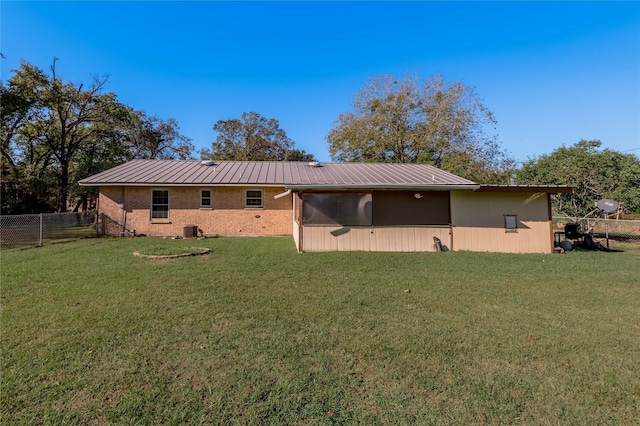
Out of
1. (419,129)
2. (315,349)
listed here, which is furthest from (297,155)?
(315,349)

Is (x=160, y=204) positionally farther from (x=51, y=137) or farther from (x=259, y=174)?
(x=51, y=137)

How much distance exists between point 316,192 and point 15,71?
2430cm

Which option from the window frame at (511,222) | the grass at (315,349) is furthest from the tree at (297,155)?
the grass at (315,349)

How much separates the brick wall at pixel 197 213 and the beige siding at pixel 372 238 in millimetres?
4704

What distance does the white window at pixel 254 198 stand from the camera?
47.1 ft

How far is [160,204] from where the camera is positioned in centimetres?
1389

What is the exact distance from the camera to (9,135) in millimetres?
20734

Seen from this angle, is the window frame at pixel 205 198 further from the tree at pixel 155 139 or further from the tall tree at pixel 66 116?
the tree at pixel 155 139

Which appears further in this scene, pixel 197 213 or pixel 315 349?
pixel 197 213

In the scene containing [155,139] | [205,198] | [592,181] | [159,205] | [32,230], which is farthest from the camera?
[155,139]

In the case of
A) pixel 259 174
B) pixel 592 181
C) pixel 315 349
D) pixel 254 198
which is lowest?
pixel 315 349

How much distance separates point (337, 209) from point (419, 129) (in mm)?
17682

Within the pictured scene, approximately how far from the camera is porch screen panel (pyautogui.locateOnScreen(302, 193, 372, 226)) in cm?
999

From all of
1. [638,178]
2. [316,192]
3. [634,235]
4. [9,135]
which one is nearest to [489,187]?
[316,192]
